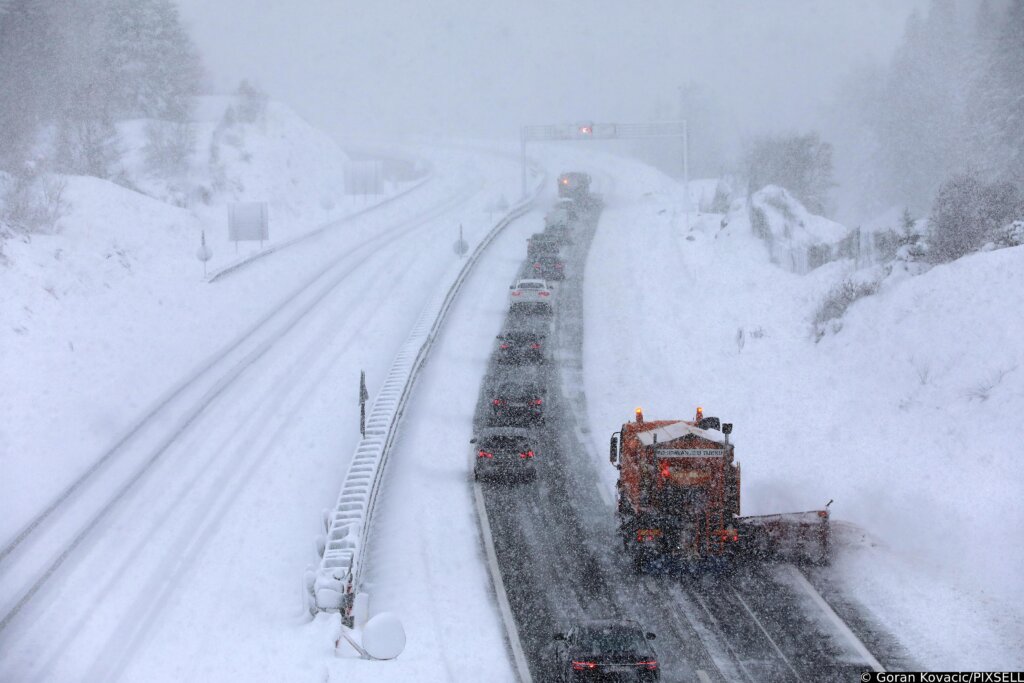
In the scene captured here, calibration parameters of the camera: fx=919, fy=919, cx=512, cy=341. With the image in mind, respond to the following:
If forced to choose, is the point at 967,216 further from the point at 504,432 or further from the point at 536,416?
the point at 504,432

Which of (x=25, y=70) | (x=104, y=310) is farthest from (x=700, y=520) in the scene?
(x=25, y=70)

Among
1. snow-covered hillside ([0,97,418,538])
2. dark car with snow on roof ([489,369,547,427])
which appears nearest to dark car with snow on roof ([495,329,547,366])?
dark car with snow on roof ([489,369,547,427])

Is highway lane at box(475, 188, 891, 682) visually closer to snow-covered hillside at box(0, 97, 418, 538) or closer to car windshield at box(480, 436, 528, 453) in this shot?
car windshield at box(480, 436, 528, 453)

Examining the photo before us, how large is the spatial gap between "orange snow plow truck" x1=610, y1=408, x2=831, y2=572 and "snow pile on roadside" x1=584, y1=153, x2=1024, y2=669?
141 centimetres

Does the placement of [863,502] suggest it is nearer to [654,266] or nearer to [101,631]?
[101,631]

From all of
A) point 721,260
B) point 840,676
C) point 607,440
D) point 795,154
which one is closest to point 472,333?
point 607,440

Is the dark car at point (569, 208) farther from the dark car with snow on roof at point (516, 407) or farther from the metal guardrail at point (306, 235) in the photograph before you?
the dark car with snow on roof at point (516, 407)

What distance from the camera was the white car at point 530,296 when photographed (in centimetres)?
4012

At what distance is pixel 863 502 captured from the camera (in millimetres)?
21469

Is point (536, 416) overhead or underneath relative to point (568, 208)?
underneath

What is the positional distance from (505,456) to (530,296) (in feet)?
56.6

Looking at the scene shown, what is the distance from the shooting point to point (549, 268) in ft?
151

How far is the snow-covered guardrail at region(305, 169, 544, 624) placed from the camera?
16.3 metres

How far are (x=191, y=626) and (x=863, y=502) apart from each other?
1489 centimetres
